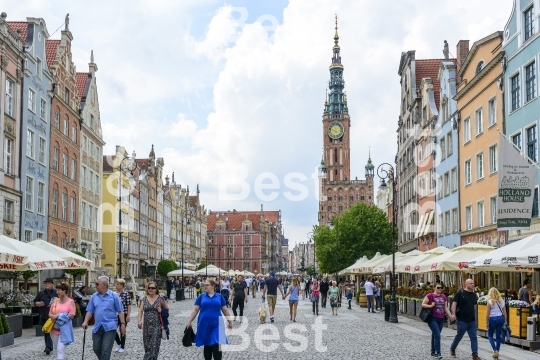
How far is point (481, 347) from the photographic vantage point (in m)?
18.6

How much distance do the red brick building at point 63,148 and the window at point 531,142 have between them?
26.7m

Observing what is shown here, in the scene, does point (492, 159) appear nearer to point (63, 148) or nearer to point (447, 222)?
point (447, 222)

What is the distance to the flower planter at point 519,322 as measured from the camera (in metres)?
18.4

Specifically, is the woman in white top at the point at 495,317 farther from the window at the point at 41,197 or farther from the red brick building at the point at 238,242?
the red brick building at the point at 238,242

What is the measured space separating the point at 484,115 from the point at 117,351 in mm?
25458

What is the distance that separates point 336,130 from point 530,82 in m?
147

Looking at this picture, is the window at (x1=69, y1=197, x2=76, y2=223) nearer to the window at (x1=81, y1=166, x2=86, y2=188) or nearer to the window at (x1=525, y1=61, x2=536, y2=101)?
the window at (x1=81, y1=166, x2=86, y2=188)

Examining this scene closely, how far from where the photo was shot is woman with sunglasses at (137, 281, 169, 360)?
1260cm

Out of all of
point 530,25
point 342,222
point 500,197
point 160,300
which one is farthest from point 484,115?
point 342,222

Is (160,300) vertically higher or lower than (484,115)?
lower

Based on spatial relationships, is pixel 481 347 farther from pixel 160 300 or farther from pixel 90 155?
pixel 90 155

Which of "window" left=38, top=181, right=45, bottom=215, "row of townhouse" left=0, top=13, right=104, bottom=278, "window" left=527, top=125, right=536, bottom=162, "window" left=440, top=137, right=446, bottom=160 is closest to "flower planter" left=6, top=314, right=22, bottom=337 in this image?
"row of townhouse" left=0, top=13, right=104, bottom=278

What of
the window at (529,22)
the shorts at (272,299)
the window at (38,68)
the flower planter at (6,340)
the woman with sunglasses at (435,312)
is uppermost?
the window at (38,68)

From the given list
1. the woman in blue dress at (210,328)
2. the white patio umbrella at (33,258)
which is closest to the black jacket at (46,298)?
the white patio umbrella at (33,258)
